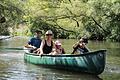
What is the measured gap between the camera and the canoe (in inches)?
524

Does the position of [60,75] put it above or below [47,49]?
below

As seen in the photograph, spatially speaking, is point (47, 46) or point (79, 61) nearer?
point (79, 61)

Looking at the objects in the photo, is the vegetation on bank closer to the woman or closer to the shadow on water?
the woman

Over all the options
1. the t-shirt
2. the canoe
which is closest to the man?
the t-shirt

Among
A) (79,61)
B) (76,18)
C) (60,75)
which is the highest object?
(79,61)

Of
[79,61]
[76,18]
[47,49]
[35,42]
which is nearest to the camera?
[79,61]

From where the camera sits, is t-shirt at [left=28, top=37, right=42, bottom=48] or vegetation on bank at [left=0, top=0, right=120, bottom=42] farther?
vegetation on bank at [left=0, top=0, right=120, bottom=42]

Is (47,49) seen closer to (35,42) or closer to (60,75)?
(60,75)

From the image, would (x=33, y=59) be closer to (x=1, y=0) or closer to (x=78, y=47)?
(x=78, y=47)

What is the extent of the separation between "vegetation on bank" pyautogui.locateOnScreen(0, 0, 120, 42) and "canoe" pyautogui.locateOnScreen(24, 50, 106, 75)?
15.4 meters

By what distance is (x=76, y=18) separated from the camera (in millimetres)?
43625

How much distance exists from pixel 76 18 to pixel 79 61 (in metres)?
Answer: 29.9

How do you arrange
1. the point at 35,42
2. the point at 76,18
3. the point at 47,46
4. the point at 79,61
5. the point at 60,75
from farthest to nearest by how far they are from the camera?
1. the point at 76,18
2. the point at 35,42
3. the point at 47,46
4. the point at 60,75
5. the point at 79,61

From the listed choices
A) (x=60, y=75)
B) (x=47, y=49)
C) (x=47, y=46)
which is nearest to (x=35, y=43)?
(x=47, y=49)
